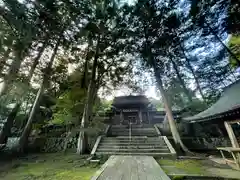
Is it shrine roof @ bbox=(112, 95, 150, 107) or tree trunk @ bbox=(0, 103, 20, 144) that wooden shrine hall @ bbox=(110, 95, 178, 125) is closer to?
shrine roof @ bbox=(112, 95, 150, 107)

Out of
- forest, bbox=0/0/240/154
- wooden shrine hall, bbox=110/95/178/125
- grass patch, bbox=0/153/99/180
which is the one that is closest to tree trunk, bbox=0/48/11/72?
forest, bbox=0/0/240/154

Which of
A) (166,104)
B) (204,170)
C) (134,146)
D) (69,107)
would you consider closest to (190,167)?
(204,170)

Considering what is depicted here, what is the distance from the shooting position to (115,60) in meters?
12.9

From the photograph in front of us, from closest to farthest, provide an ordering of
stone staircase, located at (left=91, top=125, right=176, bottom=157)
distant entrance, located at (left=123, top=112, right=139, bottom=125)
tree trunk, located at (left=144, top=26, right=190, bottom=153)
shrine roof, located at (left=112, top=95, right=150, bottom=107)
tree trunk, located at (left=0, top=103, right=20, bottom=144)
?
stone staircase, located at (left=91, top=125, right=176, bottom=157) < tree trunk, located at (left=0, top=103, right=20, bottom=144) < tree trunk, located at (left=144, top=26, right=190, bottom=153) < shrine roof, located at (left=112, top=95, right=150, bottom=107) < distant entrance, located at (left=123, top=112, right=139, bottom=125)

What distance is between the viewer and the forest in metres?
7.53

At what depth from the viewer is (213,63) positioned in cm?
1223

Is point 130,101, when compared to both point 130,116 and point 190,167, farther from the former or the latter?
point 190,167

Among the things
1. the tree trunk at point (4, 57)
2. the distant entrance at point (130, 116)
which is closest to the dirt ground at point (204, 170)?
the tree trunk at point (4, 57)

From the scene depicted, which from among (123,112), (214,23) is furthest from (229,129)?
(123,112)

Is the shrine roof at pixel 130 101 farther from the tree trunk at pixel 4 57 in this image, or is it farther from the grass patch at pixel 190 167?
the tree trunk at pixel 4 57

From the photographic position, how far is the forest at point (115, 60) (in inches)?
297

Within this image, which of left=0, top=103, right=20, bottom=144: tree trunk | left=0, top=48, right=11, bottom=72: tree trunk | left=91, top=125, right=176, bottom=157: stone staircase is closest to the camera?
left=0, top=48, right=11, bottom=72: tree trunk

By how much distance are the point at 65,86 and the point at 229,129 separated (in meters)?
11.9

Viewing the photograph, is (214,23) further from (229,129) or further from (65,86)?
(65,86)
